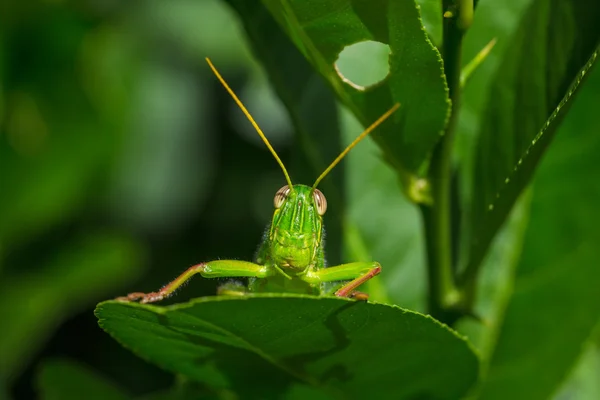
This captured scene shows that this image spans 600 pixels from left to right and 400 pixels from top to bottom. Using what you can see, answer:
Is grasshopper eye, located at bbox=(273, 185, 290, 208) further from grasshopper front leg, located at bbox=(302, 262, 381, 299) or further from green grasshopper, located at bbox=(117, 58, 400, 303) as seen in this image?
grasshopper front leg, located at bbox=(302, 262, 381, 299)

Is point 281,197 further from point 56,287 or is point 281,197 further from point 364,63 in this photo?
point 56,287

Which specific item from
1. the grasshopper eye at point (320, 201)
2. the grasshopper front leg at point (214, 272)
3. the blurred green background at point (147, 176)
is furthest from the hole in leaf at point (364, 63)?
the grasshopper front leg at point (214, 272)

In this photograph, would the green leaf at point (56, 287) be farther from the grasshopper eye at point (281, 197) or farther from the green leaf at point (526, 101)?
the green leaf at point (526, 101)

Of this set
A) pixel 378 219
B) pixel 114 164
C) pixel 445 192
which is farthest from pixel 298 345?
pixel 114 164

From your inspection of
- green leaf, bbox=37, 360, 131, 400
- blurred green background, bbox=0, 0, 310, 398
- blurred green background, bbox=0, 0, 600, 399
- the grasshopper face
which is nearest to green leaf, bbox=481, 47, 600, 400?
blurred green background, bbox=0, 0, 600, 399

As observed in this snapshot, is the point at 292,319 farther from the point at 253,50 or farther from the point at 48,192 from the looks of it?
the point at 48,192

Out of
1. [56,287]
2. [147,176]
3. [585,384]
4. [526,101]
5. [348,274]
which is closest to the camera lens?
[526,101]
